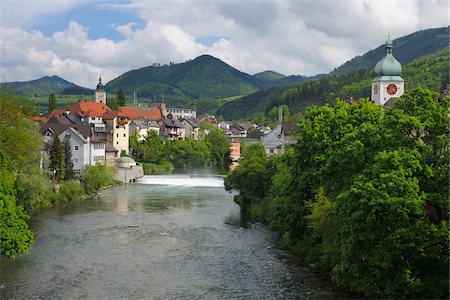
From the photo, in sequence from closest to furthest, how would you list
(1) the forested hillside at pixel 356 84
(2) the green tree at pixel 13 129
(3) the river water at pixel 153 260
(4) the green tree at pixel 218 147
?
(3) the river water at pixel 153 260, (2) the green tree at pixel 13 129, (4) the green tree at pixel 218 147, (1) the forested hillside at pixel 356 84

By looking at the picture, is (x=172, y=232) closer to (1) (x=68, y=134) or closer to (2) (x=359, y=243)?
(2) (x=359, y=243)

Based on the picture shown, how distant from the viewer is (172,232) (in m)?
35.1

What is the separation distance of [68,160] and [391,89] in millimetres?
32979

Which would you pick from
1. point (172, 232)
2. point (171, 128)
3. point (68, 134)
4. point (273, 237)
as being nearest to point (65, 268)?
point (172, 232)

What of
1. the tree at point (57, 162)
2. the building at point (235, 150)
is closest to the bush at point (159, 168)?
the building at point (235, 150)

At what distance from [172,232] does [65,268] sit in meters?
9.70

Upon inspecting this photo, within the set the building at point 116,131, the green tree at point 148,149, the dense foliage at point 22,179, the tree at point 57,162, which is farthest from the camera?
the green tree at point 148,149

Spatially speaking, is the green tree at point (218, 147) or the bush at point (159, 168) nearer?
the bush at point (159, 168)

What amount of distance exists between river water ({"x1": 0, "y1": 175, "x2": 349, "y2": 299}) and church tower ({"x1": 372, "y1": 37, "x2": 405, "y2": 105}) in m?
26.6

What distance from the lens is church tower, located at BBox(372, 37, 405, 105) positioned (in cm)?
6400

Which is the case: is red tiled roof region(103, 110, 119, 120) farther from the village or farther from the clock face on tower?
the clock face on tower

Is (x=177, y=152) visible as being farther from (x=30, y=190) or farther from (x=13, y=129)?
(x=13, y=129)

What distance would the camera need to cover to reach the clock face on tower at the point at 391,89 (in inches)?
2522

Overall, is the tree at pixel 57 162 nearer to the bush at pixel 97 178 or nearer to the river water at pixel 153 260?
the bush at pixel 97 178
